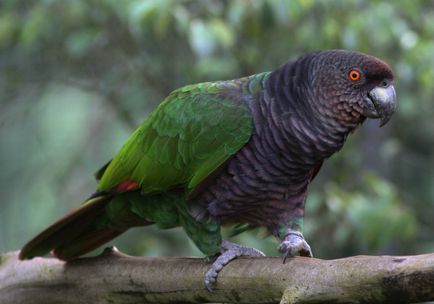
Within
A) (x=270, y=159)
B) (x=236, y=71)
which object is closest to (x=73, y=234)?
(x=270, y=159)

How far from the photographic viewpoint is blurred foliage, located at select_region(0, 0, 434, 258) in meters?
4.18

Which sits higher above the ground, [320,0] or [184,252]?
[320,0]

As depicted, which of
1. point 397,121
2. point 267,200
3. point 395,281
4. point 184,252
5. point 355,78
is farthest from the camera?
point 397,121

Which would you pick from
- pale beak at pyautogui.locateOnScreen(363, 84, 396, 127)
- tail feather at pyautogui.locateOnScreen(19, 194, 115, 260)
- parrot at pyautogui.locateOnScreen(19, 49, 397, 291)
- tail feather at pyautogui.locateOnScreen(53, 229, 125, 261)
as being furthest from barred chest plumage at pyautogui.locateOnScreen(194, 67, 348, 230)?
tail feather at pyautogui.locateOnScreen(53, 229, 125, 261)

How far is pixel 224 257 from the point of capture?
9.06 feet

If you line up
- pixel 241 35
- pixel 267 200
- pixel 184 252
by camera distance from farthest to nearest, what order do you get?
pixel 184 252, pixel 241 35, pixel 267 200

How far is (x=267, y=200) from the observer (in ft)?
9.48

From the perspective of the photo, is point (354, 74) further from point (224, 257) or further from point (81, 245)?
point (81, 245)

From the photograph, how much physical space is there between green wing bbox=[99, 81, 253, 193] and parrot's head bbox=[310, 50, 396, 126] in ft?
1.03

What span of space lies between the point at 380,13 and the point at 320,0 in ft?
1.31

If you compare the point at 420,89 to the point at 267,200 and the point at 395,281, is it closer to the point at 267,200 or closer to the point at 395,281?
the point at 267,200

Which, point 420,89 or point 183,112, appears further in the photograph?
point 420,89

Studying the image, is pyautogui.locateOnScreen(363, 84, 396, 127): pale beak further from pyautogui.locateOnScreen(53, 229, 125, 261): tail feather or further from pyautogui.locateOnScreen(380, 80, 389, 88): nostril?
pyautogui.locateOnScreen(53, 229, 125, 261): tail feather

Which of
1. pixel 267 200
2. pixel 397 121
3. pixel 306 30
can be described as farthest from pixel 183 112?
pixel 397 121
